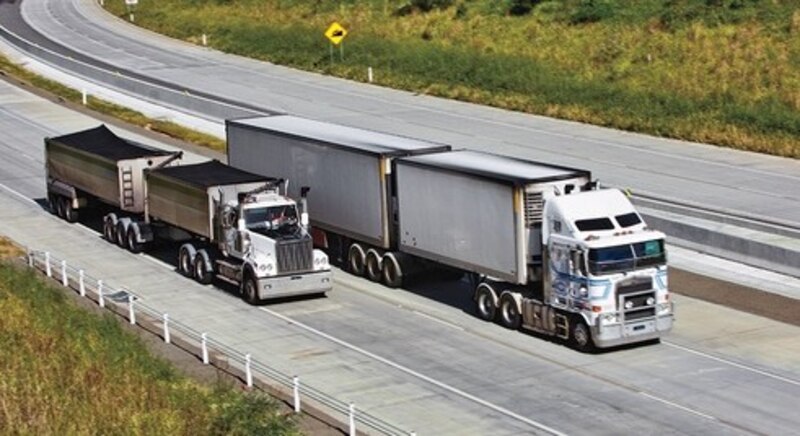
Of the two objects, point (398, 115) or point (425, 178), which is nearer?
point (425, 178)

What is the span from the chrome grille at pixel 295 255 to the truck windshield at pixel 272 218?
0.83 m

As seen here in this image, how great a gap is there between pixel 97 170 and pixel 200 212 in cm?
724

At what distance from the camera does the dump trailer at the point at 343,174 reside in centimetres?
3816

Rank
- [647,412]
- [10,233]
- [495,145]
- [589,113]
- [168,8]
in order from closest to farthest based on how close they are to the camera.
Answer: [647,412] → [10,233] → [495,145] → [589,113] → [168,8]

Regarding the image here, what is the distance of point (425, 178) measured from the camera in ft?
119

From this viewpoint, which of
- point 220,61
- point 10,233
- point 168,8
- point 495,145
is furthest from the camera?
point 168,8

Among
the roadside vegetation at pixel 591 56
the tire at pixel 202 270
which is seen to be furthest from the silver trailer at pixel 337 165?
the roadside vegetation at pixel 591 56

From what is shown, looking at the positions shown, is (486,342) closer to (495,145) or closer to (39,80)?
(495,145)

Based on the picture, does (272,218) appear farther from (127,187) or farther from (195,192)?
(127,187)

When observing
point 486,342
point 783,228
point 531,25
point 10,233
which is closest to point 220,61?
point 531,25

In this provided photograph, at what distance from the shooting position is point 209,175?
131 feet

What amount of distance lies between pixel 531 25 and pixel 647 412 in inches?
2115

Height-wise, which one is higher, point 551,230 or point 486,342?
point 551,230

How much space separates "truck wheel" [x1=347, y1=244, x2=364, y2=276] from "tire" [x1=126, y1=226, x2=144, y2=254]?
22.6 feet
